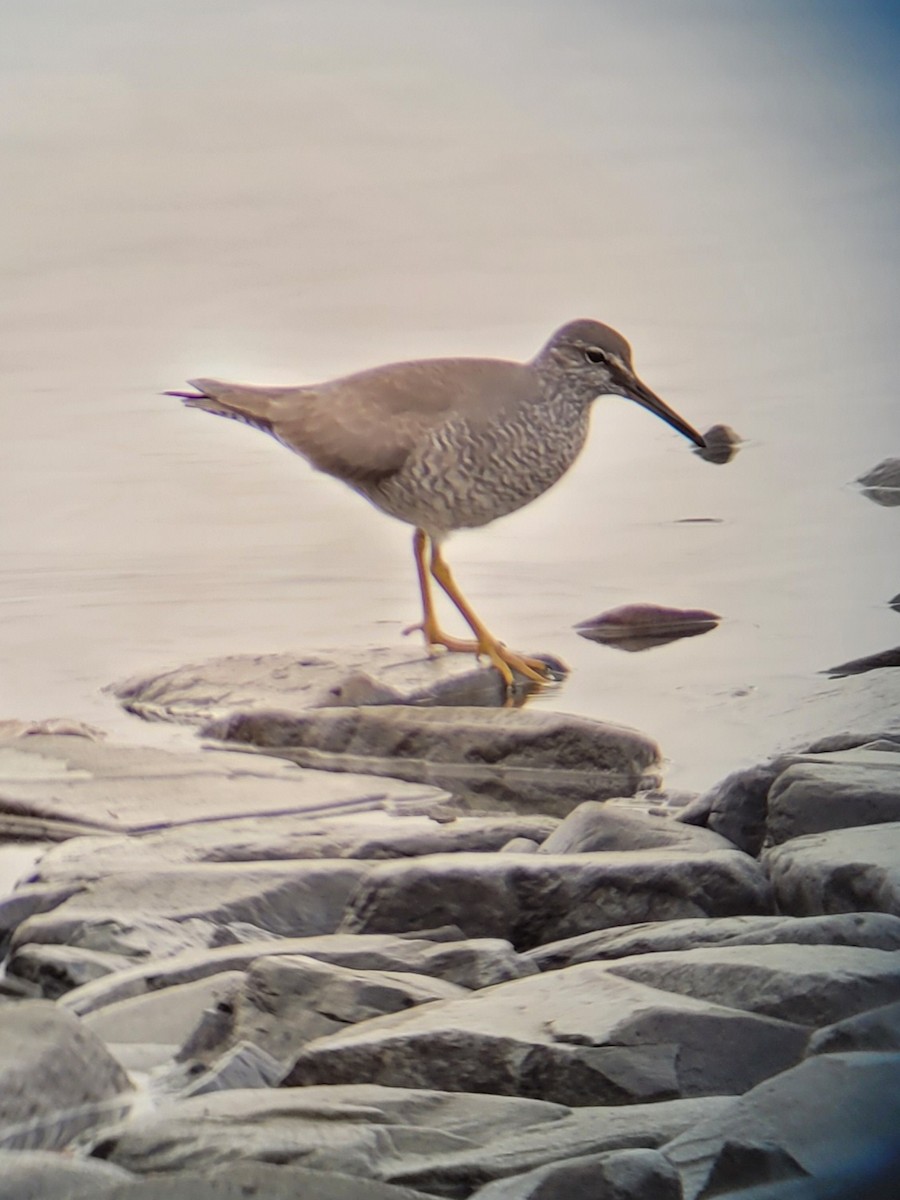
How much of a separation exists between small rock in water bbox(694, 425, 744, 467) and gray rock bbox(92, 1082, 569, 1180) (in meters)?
2.28

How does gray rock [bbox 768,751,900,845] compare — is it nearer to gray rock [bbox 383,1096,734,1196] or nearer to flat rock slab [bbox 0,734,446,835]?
flat rock slab [bbox 0,734,446,835]

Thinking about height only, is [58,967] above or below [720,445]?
below

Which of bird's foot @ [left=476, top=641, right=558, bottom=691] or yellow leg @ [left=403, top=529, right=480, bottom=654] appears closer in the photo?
bird's foot @ [left=476, top=641, right=558, bottom=691]

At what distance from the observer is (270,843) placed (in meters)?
1.87

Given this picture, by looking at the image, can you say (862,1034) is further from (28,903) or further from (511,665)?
(511,665)

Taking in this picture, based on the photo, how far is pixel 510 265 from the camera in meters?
3.09

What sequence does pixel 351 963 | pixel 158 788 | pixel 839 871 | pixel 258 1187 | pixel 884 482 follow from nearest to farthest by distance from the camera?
pixel 258 1187, pixel 351 963, pixel 839 871, pixel 158 788, pixel 884 482

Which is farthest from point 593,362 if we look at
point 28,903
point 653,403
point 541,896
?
point 28,903

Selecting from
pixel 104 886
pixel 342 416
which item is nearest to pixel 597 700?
pixel 342 416

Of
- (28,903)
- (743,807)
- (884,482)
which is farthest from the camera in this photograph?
(884,482)

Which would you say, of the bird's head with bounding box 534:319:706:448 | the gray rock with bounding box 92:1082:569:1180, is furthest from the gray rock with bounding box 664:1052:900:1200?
the bird's head with bounding box 534:319:706:448

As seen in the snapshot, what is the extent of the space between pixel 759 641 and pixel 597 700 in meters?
0.42

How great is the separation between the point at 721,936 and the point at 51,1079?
2.00ft

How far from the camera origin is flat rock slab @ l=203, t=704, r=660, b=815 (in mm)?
2295
